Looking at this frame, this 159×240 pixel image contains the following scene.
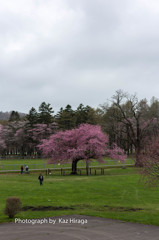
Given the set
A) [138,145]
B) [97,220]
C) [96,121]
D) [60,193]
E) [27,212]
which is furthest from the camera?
[96,121]

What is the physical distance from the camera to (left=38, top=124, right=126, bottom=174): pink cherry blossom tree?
47.0 metres

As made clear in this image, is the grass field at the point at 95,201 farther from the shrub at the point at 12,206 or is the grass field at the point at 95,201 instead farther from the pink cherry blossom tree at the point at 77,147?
the pink cherry blossom tree at the point at 77,147

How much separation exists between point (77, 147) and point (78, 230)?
34.0m

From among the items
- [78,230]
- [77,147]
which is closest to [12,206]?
[78,230]

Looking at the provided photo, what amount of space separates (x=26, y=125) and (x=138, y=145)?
1835 inches

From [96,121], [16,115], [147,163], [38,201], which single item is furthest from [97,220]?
[16,115]

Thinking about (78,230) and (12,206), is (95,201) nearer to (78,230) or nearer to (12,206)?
(12,206)

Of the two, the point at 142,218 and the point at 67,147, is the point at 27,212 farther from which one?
the point at 67,147

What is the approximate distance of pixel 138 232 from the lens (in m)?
12.7

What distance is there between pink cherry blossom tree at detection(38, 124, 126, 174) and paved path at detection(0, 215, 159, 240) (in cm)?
3125

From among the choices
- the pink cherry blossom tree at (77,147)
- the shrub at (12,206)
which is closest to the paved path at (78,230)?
the shrub at (12,206)

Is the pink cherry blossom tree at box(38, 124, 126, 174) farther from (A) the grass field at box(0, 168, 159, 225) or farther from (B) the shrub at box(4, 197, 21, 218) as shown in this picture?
(B) the shrub at box(4, 197, 21, 218)

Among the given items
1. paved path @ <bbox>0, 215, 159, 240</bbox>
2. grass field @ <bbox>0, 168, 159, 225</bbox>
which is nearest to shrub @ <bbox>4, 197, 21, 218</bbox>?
grass field @ <bbox>0, 168, 159, 225</bbox>

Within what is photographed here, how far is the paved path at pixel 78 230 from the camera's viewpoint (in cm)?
1198
